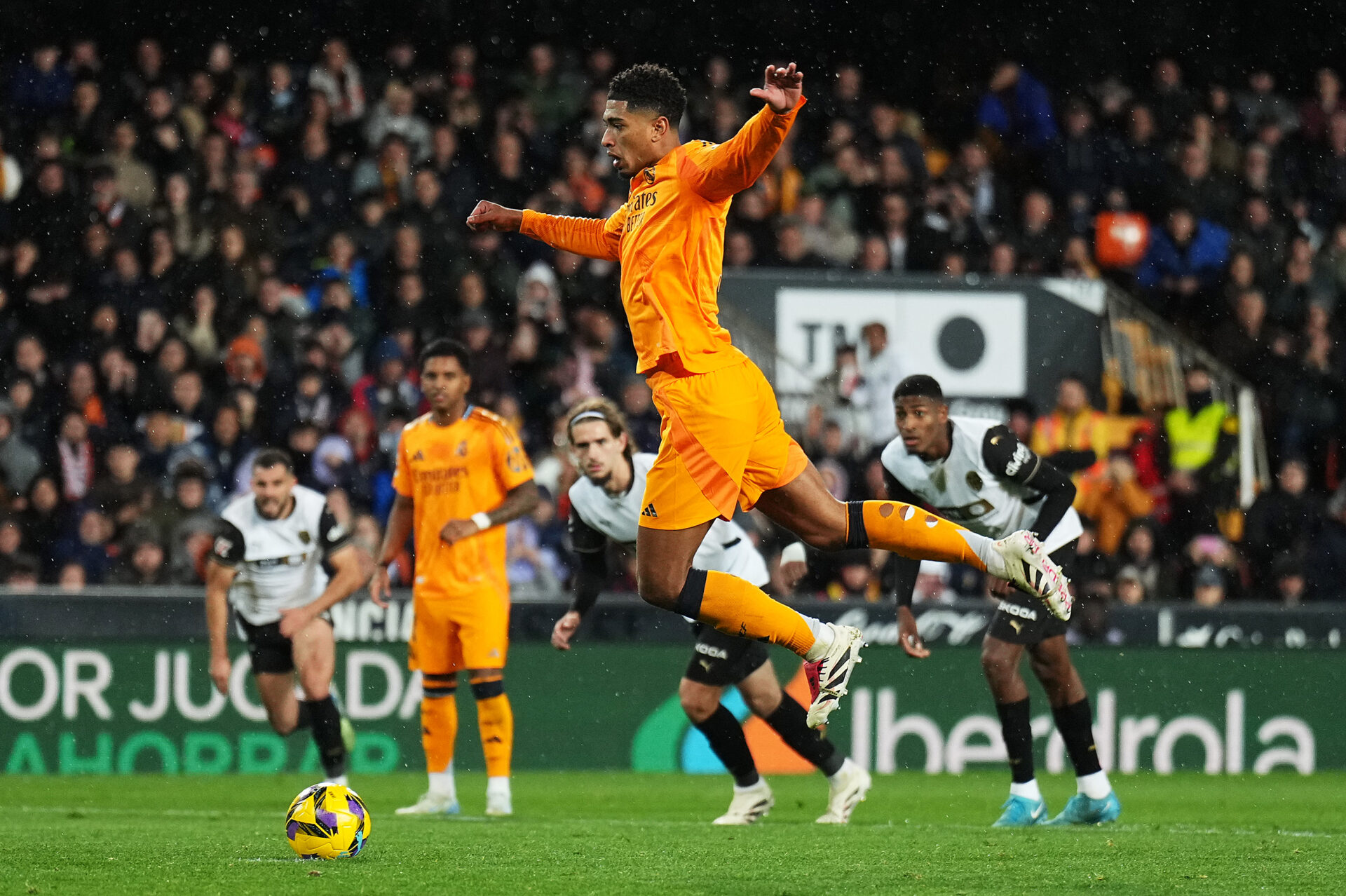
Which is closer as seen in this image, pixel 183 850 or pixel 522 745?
pixel 183 850

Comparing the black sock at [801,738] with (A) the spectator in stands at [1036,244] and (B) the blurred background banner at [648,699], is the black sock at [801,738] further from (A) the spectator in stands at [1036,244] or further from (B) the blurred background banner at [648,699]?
(A) the spectator in stands at [1036,244]

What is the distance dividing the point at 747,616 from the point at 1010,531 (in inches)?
105

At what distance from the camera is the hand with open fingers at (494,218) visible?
681cm

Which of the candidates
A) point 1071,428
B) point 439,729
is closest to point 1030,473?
point 439,729

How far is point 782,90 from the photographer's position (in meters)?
5.61

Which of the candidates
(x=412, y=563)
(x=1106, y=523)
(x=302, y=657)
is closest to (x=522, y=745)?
(x=412, y=563)

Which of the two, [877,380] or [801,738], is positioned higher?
[877,380]

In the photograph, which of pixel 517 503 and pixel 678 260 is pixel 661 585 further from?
pixel 517 503

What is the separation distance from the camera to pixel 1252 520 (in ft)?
47.9

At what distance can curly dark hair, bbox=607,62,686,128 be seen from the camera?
6.17 meters

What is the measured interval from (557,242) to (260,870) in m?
2.47

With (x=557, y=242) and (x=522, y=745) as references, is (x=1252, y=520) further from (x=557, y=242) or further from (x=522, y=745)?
(x=557, y=242)

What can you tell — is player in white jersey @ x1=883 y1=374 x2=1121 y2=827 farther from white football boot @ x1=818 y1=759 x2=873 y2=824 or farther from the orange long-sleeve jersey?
the orange long-sleeve jersey

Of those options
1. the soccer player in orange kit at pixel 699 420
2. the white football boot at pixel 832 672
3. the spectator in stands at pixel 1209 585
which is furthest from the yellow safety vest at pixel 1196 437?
the white football boot at pixel 832 672
